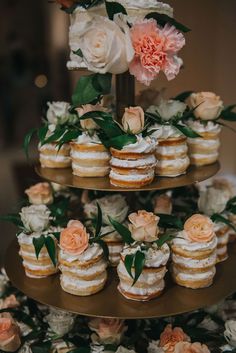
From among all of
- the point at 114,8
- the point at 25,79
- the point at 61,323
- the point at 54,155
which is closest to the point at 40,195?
the point at 54,155

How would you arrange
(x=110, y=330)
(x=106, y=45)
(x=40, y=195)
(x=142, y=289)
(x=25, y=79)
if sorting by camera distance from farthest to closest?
(x=25, y=79)
(x=40, y=195)
(x=110, y=330)
(x=142, y=289)
(x=106, y=45)

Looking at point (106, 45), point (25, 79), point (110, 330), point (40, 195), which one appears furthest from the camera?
point (25, 79)

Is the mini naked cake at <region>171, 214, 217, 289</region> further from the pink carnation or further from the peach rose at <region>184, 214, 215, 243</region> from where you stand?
the pink carnation

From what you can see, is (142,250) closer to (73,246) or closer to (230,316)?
(73,246)

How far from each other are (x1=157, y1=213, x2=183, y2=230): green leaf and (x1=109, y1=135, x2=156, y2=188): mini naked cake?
0.16 m

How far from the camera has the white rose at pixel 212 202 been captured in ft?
4.32

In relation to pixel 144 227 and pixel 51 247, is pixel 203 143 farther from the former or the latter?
pixel 51 247

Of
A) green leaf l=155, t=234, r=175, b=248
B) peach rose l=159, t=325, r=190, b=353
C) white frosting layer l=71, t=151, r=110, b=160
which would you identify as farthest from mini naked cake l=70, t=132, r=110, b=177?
peach rose l=159, t=325, r=190, b=353

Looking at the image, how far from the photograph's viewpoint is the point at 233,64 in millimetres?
2225

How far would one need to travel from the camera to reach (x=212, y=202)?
132 centimetres

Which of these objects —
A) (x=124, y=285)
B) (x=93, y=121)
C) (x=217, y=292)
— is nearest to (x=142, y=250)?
(x=124, y=285)

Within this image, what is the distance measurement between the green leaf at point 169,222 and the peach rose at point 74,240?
22 centimetres

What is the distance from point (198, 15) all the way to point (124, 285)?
1429 millimetres

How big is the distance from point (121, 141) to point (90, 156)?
11 centimetres
